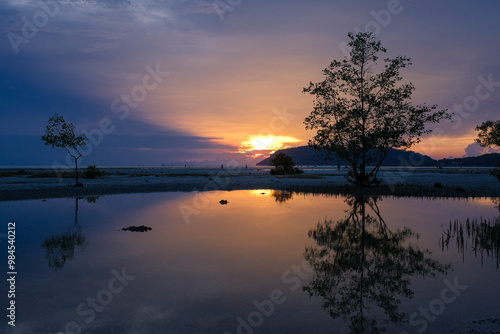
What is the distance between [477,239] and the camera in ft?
44.9

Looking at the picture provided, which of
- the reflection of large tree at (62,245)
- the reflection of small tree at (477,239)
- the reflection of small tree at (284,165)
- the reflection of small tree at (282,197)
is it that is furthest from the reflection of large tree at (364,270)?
the reflection of small tree at (284,165)

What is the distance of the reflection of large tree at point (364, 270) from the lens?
705cm

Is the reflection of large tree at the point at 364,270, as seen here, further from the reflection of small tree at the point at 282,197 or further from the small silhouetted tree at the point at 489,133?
the small silhouetted tree at the point at 489,133

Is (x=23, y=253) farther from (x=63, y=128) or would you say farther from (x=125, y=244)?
(x=63, y=128)

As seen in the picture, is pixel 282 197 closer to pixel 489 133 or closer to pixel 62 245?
pixel 62 245

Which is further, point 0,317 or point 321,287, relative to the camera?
point 321,287

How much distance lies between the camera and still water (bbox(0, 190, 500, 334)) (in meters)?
6.50

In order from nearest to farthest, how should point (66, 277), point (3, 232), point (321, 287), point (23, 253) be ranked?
point (321, 287) → point (66, 277) → point (23, 253) → point (3, 232)

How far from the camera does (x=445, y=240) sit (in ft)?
45.3

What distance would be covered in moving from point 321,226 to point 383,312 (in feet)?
33.8

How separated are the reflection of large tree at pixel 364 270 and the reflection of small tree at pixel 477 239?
1.66m

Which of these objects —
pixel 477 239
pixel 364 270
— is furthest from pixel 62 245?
pixel 477 239

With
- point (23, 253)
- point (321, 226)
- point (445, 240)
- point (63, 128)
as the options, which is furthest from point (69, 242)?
point (63, 128)

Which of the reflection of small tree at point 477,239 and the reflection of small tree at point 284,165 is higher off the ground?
the reflection of small tree at point 284,165
